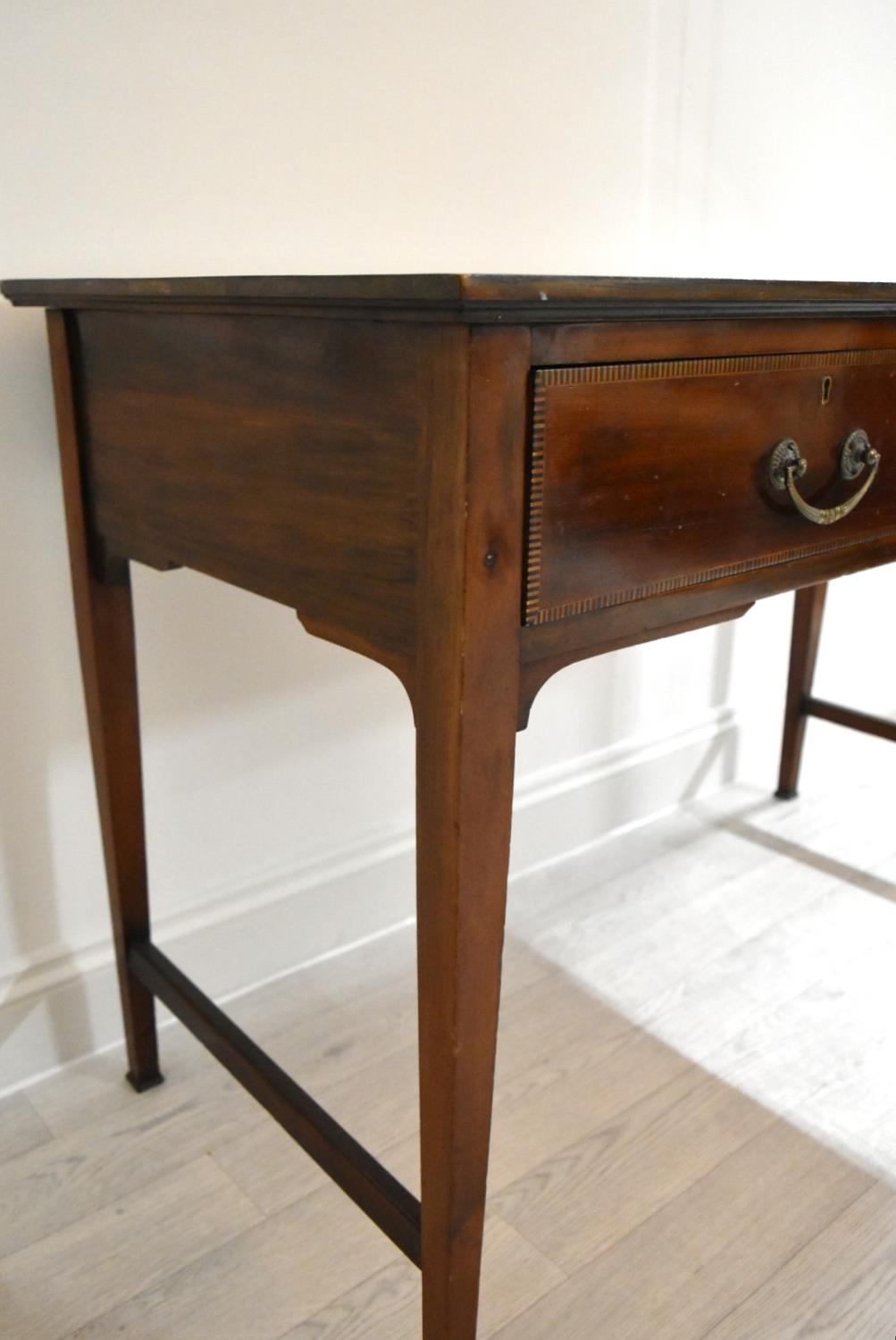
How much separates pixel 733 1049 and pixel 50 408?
1002mm

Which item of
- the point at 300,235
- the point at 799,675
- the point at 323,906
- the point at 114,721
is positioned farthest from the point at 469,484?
the point at 799,675

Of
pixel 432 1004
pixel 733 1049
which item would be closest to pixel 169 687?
pixel 432 1004

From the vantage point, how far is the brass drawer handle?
0.77m

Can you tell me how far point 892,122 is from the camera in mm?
1892

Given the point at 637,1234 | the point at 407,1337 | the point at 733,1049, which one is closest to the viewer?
the point at 407,1337

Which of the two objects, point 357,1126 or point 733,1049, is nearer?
point 357,1126

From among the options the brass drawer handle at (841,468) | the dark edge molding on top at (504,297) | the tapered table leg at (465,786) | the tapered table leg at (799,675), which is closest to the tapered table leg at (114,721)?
the dark edge molding on top at (504,297)

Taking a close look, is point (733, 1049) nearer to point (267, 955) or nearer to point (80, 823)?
point (267, 955)

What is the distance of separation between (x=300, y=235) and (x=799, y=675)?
1.08m

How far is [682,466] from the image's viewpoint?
70 cm

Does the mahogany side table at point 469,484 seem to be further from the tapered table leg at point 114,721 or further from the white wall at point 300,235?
the white wall at point 300,235

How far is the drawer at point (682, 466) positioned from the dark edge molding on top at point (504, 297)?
0.11ft

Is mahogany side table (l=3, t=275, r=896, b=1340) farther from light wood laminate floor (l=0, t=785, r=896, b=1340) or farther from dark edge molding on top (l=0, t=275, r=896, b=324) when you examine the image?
light wood laminate floor (l=0, t=785, r=896, b=1340)

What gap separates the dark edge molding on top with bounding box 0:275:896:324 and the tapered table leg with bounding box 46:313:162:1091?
7.0 inches
